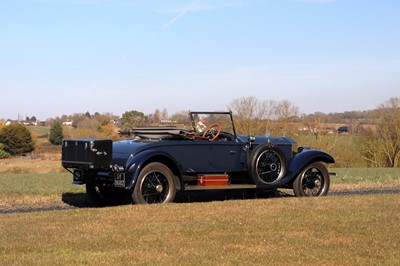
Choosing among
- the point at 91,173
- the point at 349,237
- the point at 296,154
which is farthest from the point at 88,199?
the point at 349,237

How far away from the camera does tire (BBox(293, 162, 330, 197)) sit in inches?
508

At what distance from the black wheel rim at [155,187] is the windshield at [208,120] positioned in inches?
65.5

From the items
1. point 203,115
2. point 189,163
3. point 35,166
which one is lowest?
point 35,166

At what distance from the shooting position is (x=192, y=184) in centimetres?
1169

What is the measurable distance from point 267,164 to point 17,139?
75.0 metres

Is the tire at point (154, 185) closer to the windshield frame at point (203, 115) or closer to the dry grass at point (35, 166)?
the windshield frame at point (203, 115)

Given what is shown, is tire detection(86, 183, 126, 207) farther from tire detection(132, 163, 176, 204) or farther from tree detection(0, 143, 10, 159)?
tree detection(0, 143, 10, 159)

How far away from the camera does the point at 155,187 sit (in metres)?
10.9

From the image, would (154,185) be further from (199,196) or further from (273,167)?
(273,167)

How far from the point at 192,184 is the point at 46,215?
10.8 feet

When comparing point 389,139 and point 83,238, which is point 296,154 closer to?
point 83,238

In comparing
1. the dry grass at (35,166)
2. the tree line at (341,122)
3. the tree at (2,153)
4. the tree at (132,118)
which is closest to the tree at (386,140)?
the tree line at (341,122)

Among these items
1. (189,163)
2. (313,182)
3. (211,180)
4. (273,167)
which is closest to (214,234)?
(189,163)

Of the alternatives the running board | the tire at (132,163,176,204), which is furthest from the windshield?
the tire at (132,163,176,204)
